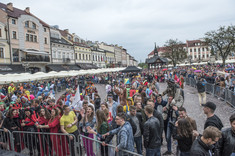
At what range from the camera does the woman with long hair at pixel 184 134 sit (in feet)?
10.7

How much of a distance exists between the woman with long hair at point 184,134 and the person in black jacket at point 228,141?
21.2 inches

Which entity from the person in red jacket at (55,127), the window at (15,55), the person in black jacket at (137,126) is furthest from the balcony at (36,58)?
the person in black jacket at (137,126)

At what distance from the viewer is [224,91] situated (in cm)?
1077

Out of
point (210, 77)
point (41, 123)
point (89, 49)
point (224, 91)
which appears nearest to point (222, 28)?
point (210, 77)

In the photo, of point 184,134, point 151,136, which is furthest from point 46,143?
point 184,134

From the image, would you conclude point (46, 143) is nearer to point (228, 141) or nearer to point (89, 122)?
point (89, 122)

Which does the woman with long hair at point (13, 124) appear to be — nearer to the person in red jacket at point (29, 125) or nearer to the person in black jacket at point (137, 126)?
the person in red jacket at point (29, 125)

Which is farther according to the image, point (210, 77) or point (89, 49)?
point (89, 49)

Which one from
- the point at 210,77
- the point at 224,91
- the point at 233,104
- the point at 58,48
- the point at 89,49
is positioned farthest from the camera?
the point at 89,49

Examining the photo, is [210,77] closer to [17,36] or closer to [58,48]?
[17,36]

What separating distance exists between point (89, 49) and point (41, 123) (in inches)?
1947

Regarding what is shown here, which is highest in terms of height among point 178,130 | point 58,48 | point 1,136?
point 58,48

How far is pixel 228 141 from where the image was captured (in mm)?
2908

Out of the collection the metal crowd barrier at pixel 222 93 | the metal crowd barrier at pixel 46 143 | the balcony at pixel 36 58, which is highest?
the balcony at pixel 36 58
